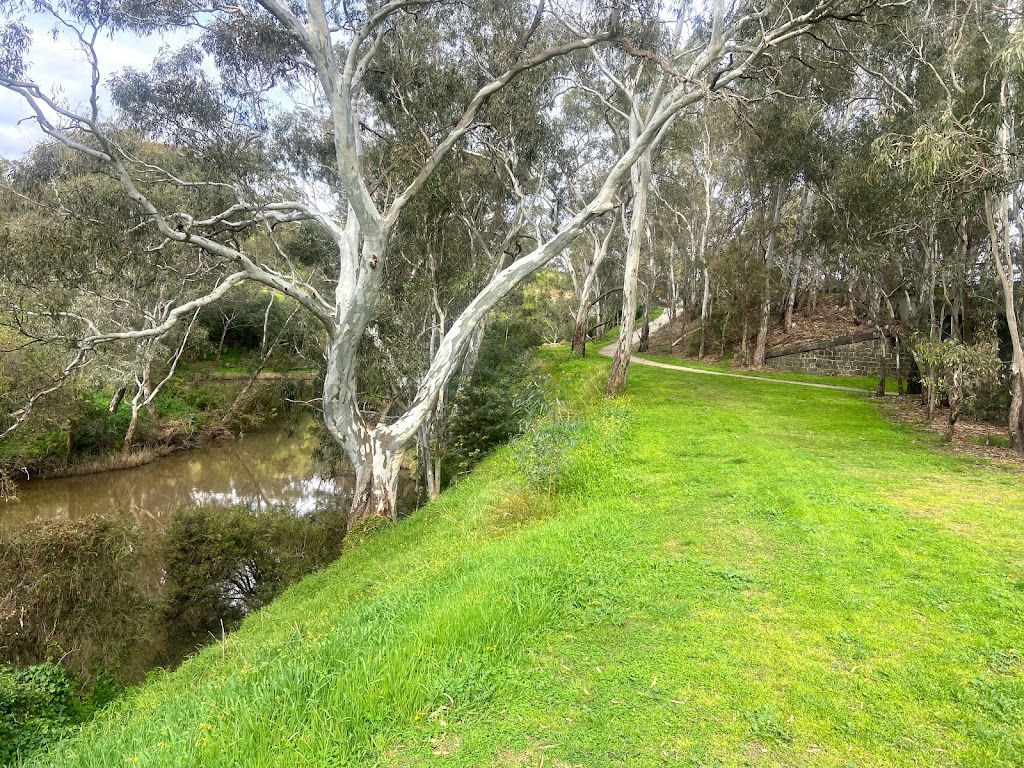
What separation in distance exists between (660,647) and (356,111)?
1051cm

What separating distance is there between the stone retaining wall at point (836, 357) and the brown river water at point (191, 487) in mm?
15026

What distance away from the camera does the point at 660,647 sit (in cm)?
293

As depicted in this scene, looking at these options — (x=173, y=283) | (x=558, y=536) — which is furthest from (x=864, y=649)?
(x=173, y=283)

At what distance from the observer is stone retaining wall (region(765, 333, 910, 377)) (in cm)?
1723

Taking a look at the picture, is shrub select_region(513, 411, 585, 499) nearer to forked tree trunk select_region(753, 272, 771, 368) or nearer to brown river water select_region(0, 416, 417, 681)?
brown river water select_region(0, 416, 417, 681)

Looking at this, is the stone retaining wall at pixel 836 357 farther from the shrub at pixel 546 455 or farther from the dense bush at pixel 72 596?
the dense bush at pixel 72 596

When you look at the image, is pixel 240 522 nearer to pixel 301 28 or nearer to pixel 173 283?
pixel 301 28

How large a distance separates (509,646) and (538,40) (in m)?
12.5

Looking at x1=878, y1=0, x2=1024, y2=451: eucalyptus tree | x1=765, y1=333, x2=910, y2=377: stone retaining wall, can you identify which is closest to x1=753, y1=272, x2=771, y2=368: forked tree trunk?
x1=765, y1=333, x2=910, y2=377: stone retaining wall

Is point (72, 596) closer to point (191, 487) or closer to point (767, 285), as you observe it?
point (191, 487)

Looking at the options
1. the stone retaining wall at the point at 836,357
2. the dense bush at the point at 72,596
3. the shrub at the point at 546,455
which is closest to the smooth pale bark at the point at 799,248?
the stone retaining wall at the point at 836,357

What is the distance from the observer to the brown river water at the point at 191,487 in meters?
13.4

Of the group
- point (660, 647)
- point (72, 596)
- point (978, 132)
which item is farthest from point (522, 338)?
point (660, 647)

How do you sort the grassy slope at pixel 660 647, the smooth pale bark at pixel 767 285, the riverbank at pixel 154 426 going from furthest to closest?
the smooth pale bark at pixel 767 285, the riverbank at pixel 154 426, the grassy slope at pixel 660 647
